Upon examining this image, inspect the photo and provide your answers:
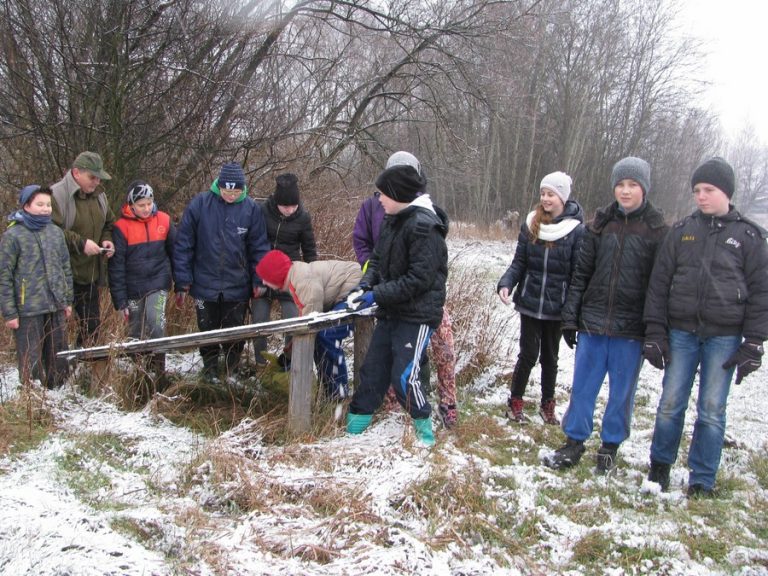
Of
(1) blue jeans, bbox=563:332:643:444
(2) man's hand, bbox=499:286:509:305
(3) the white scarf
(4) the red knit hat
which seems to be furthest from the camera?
(4) the red knit hat

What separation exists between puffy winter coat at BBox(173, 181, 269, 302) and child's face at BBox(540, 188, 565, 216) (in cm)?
235

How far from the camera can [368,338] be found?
492cm

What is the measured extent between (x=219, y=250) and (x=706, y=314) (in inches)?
143

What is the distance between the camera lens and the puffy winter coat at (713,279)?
3332 millimetres

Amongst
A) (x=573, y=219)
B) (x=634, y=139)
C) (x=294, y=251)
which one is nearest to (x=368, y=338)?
(x=294, y=251)

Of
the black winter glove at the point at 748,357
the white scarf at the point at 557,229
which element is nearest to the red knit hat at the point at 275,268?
the white scarf at the point at 557,229

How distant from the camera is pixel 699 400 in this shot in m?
3.58

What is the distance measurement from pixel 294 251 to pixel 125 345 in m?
1.70

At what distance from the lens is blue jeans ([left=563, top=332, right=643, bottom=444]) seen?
3857mm

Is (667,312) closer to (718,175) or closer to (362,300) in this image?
(718,175)

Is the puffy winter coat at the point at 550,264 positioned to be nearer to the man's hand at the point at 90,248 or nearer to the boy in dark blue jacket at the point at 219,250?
the boy in dark blue jacket at the point at 219,250

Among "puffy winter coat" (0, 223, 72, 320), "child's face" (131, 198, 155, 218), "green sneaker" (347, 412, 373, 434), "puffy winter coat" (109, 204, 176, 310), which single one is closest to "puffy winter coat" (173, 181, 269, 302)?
"puffy winter coat" (109, 204, 176, 310)

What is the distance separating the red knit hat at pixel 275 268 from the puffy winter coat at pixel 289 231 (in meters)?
0.82

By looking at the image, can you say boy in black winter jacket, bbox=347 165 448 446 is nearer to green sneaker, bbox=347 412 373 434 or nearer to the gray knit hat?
green sneaker, bbox=347 412 373 434
